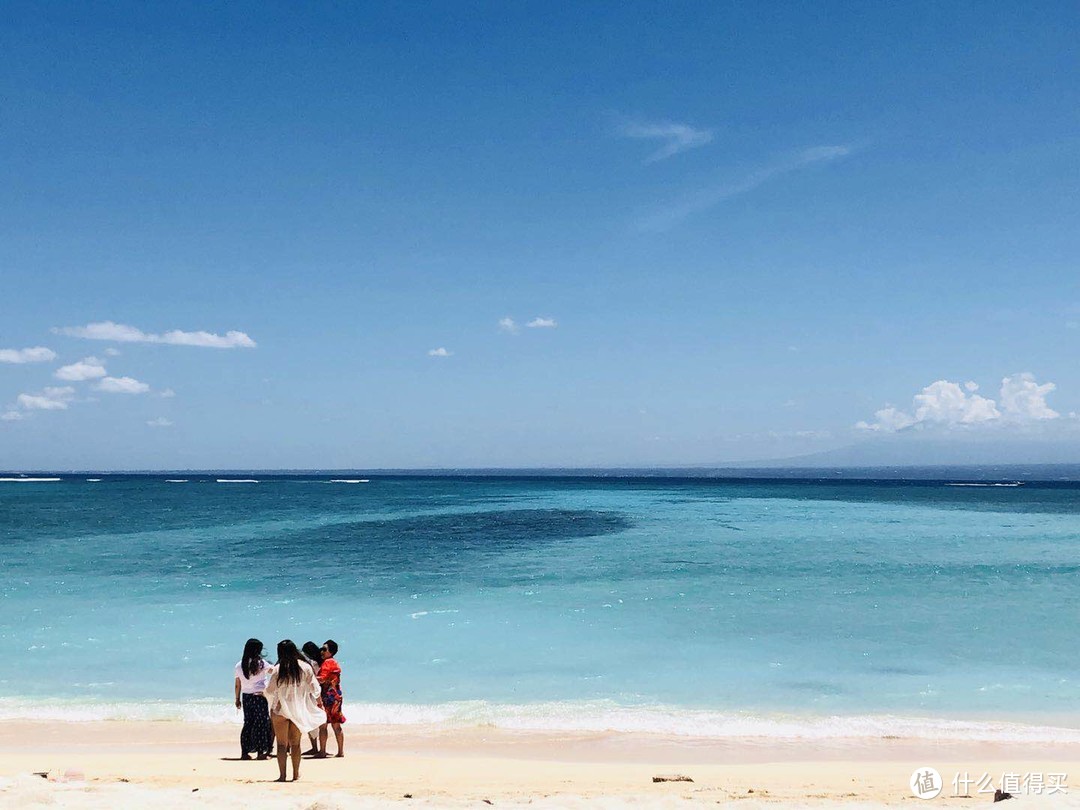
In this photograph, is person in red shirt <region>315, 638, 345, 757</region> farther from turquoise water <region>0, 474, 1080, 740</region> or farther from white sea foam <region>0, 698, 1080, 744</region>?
turquoise water <region>0, 474, 1080, 740</region>

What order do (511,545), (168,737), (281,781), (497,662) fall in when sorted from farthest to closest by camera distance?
(511,545)
(497,662)
(168,737)
(281,781)

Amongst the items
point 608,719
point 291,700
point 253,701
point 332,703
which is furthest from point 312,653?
point 608,719

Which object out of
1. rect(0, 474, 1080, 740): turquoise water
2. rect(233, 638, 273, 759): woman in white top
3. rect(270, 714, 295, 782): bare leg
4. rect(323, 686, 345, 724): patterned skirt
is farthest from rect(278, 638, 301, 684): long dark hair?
rect(0, 474, 1080, 740): turquoise water

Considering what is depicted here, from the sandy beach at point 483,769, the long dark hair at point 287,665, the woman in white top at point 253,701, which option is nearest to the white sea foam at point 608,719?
the sandy beach at point 483,769

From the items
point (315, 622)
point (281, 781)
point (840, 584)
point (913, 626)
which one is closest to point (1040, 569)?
point (840, 584)

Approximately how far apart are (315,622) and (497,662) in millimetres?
5422

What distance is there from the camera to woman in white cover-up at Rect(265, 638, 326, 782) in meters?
7.56

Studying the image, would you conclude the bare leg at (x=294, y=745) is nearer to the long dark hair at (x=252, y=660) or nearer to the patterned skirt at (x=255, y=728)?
the long dark hair at (x=252, y=660)

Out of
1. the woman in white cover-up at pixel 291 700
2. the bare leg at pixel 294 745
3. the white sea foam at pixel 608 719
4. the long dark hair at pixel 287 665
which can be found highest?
the long dark hair at pixel 287 665

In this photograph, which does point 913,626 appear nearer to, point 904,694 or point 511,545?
point 904,694

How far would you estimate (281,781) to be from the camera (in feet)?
25.0

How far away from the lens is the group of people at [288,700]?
7585 millimetres

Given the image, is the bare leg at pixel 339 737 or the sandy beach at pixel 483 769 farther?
the bare leg at pixel 339 737

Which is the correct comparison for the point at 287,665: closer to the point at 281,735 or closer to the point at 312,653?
the point at 281,735
